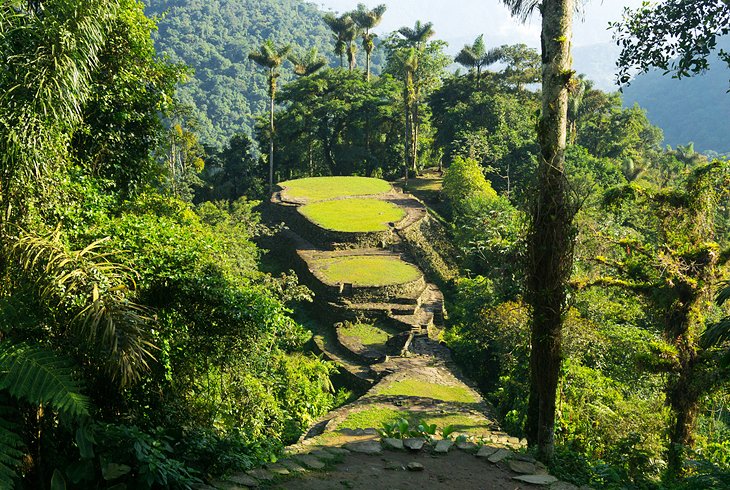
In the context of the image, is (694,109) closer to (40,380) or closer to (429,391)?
(429,391)

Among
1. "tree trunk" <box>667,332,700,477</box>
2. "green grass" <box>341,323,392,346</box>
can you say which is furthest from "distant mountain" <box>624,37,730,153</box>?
"tree trunk" <box>667,332,700,477</box>

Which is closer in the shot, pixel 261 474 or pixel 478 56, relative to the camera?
pixel 261 474

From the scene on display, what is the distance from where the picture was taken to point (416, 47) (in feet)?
123

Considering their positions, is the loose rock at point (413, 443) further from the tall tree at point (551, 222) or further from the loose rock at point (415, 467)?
the tall tree at point (551, 222)

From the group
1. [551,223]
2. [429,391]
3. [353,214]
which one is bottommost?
[429,391]

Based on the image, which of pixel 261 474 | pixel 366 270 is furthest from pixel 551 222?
pixel 366 270

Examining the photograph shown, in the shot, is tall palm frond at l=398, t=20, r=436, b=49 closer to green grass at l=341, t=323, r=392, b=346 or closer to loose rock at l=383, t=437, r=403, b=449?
green grass at l=341, t=323, r=392, b=346

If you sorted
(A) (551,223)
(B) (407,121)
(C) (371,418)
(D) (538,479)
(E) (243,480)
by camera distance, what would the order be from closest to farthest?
(E) (243,480)
(D) (538,479)
(A) (551,223)
(C) (371,418)
(B) (407,121)

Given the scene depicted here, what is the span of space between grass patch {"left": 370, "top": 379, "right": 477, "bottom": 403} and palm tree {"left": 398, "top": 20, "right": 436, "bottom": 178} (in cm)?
2217

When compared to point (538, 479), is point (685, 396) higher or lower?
higher

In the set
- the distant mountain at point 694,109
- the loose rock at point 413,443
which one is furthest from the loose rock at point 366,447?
the distant mountain at point 694,109

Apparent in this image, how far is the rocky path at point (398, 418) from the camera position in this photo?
18.2ft

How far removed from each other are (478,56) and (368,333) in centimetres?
2213

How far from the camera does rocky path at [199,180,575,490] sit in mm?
5559
